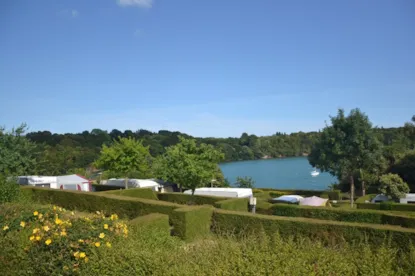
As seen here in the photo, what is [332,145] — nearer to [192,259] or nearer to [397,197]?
[397,197]

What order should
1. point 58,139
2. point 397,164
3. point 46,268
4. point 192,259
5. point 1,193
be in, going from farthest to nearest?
point 58,139, point 397,164, point 1,193, point 46,268, point 192,259

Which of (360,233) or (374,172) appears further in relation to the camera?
(374,172)

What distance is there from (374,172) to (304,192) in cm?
1000

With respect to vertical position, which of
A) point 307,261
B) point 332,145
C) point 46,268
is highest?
point 332,145

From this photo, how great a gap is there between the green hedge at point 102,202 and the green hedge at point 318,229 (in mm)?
2543

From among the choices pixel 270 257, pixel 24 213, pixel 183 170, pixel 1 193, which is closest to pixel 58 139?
pixel 183 170

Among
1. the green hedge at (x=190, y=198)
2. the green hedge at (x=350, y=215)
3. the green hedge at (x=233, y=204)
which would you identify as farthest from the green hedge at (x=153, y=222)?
the green hedge at (x=190, y=198)

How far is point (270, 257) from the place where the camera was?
4.07 meters

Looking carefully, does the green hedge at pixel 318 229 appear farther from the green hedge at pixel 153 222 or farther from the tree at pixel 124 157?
the tree at pixel 124 157

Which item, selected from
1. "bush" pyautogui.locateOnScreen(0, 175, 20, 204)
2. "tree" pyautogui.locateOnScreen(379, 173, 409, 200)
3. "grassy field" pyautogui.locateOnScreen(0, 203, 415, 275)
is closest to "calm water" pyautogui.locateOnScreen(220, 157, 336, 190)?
"tree" pyautogui.locateOnScreen(379, 173, 409, 200)

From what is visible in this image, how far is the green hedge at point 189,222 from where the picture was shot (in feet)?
38.2

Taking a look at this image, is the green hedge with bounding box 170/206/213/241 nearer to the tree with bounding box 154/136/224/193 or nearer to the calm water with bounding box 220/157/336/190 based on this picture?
the tree with bounding box 154/136/224/193

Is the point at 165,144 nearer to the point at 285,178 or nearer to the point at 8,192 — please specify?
the point at 285,178

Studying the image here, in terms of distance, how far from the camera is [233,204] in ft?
52.0
